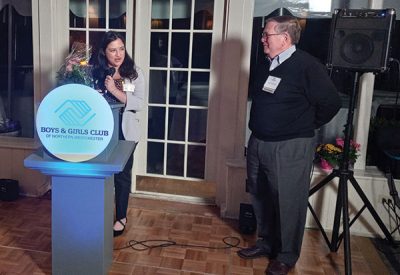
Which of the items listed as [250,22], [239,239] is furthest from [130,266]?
[250,22]

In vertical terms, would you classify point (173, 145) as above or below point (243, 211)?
above

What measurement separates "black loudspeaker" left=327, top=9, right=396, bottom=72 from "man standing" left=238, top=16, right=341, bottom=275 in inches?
9.8

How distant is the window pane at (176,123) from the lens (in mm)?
3523

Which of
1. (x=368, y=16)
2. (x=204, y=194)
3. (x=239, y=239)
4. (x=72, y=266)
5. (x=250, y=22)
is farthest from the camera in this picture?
(x=204, y=194)

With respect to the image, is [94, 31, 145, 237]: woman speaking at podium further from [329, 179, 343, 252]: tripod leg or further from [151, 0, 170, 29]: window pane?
[329, 179, 343, 252]: tripod leg

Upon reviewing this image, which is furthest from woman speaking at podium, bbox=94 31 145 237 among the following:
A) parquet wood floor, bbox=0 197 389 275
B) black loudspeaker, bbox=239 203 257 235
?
black loudspeaker, bbox=239 203 257 235

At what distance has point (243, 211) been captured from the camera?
2949mm

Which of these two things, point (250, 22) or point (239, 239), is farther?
Result: point (250, 22)

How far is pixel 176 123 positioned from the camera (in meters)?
3.55

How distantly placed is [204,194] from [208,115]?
2.34 ft

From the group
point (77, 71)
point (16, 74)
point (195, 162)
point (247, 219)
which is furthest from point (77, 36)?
point (247, 219)

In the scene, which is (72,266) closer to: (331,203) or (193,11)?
(331,203)

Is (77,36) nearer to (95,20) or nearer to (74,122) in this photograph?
(95,20)

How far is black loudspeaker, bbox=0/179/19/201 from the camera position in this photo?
3330 mm
